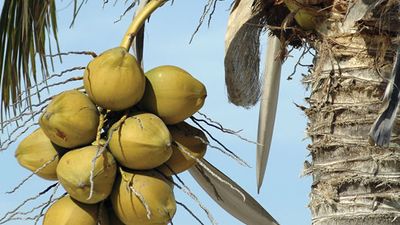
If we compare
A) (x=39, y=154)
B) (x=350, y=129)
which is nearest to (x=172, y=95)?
(x=39, y=154)

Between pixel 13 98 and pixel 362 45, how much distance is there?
81.4 inches

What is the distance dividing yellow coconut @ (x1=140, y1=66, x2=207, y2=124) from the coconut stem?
0.17 meters

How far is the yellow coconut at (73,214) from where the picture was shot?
2359mm

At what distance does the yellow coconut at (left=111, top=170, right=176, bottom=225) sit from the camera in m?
2.33

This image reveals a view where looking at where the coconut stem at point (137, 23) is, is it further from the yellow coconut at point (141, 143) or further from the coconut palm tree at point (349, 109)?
the coconut palm tree at point (349, 109)

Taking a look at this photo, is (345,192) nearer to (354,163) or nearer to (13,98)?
(354,163)

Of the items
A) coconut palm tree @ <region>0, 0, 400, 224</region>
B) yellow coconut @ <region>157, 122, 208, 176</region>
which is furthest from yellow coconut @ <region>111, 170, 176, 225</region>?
coconut palm tree @ <region>0, 0, 400, 224</region>

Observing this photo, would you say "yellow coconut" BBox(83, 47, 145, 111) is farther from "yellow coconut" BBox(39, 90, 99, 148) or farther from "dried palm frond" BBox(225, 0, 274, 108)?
"dried palm frond" BBox(225, 0, 274, 108)

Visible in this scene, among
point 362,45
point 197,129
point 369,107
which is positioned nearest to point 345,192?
point 369,107

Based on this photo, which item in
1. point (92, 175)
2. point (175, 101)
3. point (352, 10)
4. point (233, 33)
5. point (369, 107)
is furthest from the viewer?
point (233, 33)

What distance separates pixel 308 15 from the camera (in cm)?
346

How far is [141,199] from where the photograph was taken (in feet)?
7.62

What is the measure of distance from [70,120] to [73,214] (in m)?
0.25

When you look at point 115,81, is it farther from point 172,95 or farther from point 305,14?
point 305,14
